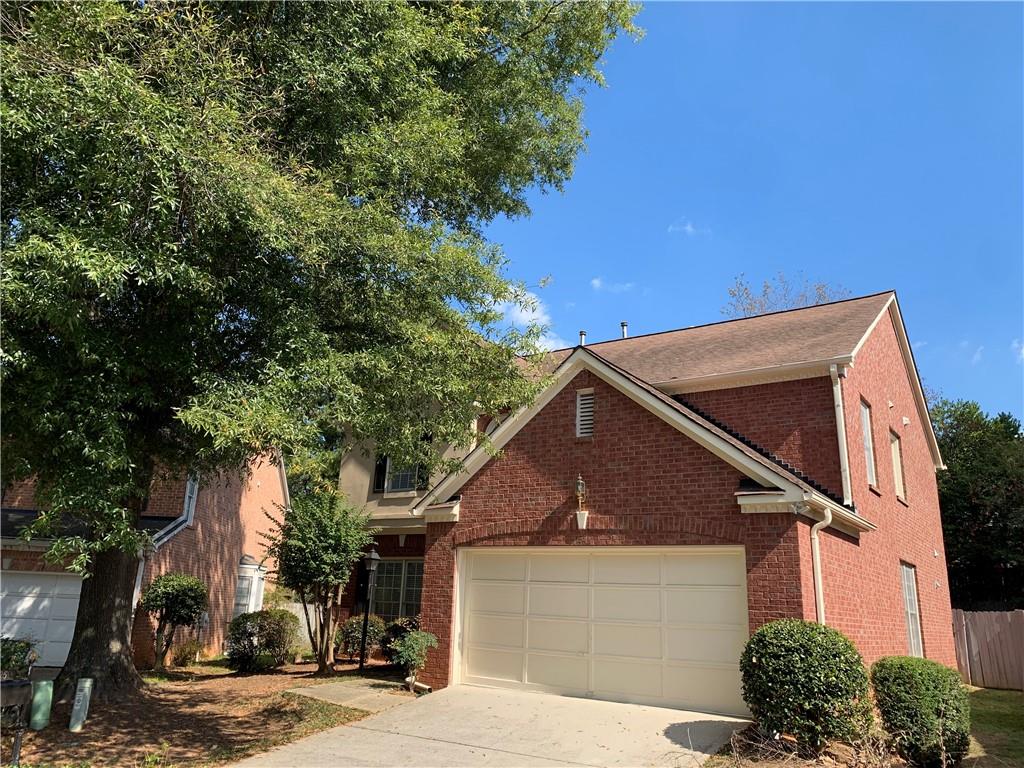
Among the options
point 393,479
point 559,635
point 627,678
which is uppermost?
point 393,479

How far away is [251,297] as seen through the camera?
360 inches

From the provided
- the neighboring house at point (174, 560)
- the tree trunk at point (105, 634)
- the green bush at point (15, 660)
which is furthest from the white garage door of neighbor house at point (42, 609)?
the tree trunk at point (105, 634)

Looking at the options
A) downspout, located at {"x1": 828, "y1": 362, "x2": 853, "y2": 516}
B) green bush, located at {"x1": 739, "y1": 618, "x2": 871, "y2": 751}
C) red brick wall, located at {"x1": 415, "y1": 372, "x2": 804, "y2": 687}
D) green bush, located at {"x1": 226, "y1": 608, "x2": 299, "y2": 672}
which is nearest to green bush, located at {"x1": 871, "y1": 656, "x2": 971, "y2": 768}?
green bush, located at {"x1": 739, "y1": 618, "x2": 871, "y2": 751}

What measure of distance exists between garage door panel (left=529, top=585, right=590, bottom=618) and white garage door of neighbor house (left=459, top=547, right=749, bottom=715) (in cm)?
2

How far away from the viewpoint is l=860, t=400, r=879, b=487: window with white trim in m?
14.0

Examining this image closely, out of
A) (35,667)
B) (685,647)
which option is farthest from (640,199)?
(35,667)

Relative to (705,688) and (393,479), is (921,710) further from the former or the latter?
(393,479)

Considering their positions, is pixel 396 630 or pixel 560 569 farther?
pixel 396 630

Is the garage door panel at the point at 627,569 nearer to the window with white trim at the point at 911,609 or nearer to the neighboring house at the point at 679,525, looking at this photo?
the neighboring house at the point at 679,525

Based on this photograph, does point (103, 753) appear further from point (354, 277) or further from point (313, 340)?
point (354, 277)

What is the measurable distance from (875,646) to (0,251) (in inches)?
538

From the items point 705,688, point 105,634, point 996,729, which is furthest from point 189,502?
point 996,729

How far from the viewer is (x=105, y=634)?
11.6 m

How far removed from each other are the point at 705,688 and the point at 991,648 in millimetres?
14379
